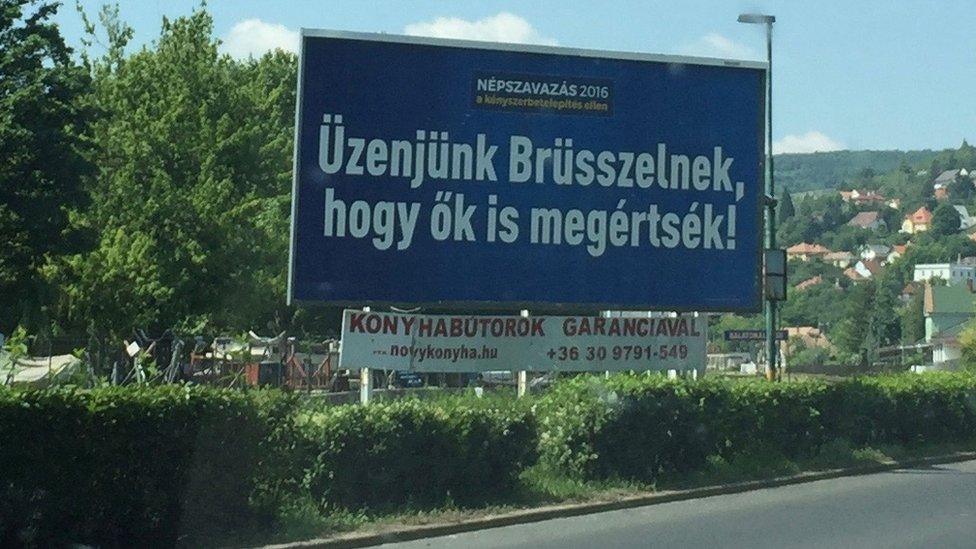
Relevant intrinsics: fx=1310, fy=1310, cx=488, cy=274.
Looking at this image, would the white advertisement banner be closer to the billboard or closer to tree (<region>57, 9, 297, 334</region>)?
the billboard

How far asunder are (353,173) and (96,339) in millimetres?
18175

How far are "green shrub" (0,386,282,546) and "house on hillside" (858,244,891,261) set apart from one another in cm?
17153

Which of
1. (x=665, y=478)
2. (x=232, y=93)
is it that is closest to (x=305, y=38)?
(x=665, y=478)

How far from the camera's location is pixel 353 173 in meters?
16.0

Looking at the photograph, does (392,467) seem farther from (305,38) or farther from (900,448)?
(900,448)

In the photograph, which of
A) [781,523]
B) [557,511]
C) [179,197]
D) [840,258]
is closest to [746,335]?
[179,197]

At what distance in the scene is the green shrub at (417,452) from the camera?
12.4 m

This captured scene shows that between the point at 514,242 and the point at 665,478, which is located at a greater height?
the point at 514,242

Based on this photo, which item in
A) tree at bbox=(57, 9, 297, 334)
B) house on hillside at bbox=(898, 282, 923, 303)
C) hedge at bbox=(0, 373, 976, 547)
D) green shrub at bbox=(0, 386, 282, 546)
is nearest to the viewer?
green shrub at bbox=(0, 386, 282, 546)

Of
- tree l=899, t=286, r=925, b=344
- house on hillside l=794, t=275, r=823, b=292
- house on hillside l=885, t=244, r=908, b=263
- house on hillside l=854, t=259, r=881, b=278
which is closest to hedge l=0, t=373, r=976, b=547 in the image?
tree l=899, t=286, r=925, b=344

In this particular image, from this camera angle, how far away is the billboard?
16047mm

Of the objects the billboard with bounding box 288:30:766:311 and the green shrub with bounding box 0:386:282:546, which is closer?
the green shrub with bounding box 0:386:282:546

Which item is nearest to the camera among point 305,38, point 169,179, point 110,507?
point 110,507

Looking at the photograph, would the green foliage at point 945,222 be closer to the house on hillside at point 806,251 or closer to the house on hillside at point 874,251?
the house on hillside at point 874,251
